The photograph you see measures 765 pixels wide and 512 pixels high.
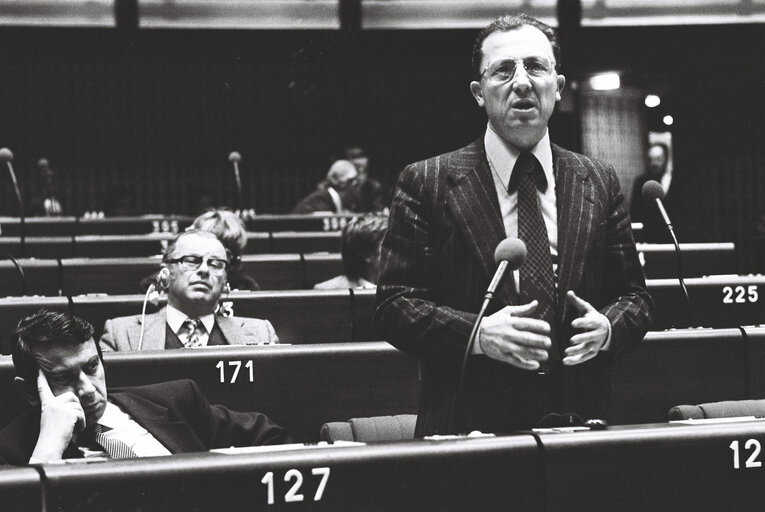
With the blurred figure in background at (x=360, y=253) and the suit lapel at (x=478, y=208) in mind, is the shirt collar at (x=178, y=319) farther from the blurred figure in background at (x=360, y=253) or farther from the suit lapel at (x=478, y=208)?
the suit lapel at (x=478, y=208)

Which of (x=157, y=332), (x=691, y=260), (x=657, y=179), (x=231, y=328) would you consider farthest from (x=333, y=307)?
(x=657, y=179)

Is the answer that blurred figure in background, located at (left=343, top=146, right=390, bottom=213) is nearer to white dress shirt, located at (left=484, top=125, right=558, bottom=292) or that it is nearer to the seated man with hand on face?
the seated man with hand on face

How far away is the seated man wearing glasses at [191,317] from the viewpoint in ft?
11.7

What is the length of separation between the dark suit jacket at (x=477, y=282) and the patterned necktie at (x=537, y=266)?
2 centimetres

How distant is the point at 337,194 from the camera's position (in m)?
7.98

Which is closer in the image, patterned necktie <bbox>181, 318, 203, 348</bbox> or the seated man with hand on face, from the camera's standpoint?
the seated man with hand on face

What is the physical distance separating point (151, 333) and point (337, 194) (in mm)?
4466

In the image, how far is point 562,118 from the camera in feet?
30.8

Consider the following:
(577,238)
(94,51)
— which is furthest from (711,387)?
(94,51)

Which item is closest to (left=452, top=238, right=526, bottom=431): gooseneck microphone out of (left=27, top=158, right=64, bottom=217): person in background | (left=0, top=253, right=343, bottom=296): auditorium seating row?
(left=0, top=253, right=343, bottom=296): auditorium seating row

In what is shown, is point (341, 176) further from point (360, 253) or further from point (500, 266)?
point (500, 266)

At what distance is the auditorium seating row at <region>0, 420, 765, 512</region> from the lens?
51.4 inches

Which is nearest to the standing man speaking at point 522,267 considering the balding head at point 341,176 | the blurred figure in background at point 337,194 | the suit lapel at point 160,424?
the suit lapel at point 160,424

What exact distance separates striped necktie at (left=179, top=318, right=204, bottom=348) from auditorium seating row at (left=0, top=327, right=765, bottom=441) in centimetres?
84
